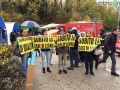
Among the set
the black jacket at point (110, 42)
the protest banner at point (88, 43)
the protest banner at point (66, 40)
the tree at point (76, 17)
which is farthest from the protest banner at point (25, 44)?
the tree at point (76, 17)

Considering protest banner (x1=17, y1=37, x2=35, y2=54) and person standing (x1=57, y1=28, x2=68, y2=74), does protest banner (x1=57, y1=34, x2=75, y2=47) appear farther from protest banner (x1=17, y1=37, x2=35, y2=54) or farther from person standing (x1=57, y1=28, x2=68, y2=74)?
protest banner (x1=17, y1=37, x2=35, y2=54)

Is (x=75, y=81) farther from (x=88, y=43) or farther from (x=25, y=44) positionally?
(x=25, y=44)

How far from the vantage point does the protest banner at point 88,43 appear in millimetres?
7969

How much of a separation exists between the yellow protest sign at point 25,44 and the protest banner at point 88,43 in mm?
1720

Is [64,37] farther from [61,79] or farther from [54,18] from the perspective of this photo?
[54,18]

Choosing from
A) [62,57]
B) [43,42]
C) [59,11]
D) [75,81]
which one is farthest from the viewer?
[59,11]

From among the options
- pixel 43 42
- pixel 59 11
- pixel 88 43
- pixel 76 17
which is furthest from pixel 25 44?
pixel 59 11

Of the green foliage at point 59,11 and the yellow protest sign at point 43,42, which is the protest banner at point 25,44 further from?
the green foliage at point 59,11

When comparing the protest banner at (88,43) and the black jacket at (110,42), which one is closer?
the protest banner at (88,43)

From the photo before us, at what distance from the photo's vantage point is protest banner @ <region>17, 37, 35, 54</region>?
7160mm

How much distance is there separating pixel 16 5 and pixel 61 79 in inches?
1949

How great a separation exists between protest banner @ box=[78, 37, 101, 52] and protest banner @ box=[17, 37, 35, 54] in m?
1.72

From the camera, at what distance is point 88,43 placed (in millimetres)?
8078

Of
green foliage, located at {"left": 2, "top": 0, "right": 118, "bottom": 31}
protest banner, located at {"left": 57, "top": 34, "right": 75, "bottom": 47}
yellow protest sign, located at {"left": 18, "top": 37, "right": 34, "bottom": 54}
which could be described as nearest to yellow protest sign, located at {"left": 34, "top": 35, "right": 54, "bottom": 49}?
yellow protest sign, located at {"left": 18, "top": 37, "right": 34, "bottom": 54}
